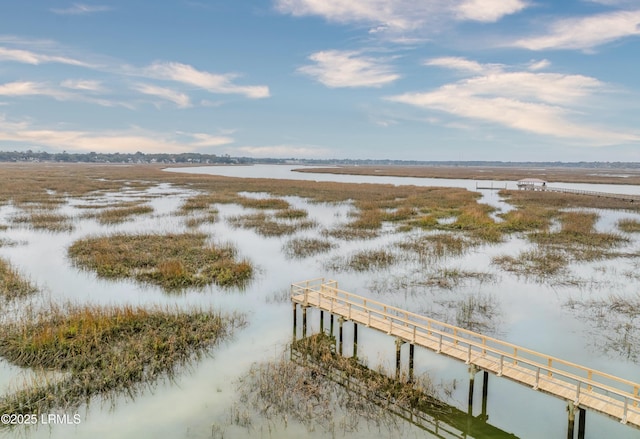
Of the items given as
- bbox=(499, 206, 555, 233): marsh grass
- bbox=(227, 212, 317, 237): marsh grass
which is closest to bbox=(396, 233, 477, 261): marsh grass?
bbox=(499, 206, 555, 233): marsh grass

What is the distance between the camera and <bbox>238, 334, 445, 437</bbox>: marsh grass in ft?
43.4

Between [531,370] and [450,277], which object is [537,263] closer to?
[450,277]

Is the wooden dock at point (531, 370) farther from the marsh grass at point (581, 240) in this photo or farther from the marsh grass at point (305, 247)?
the marsh grass at point (581, 240)

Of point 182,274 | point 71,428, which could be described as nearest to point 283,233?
point 182,274

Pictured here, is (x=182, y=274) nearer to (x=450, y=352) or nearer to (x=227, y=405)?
(x=227, y=405)

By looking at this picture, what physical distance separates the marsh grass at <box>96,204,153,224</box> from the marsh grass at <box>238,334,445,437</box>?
37.6 meters

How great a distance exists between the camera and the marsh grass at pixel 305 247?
113 feet

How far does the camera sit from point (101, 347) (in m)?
16.9

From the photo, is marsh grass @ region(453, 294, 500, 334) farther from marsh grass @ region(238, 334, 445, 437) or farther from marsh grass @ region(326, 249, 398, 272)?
marsh grass @ region(326, 249, 398, 272)

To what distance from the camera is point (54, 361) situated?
15781mm

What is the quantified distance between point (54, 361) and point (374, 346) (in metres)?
13.3

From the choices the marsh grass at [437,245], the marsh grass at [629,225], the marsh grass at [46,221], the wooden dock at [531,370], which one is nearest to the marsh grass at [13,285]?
the marsh grass at [46,221]

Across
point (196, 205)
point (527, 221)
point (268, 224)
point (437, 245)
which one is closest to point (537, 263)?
point (437, 245)

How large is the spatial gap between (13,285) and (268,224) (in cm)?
2518
